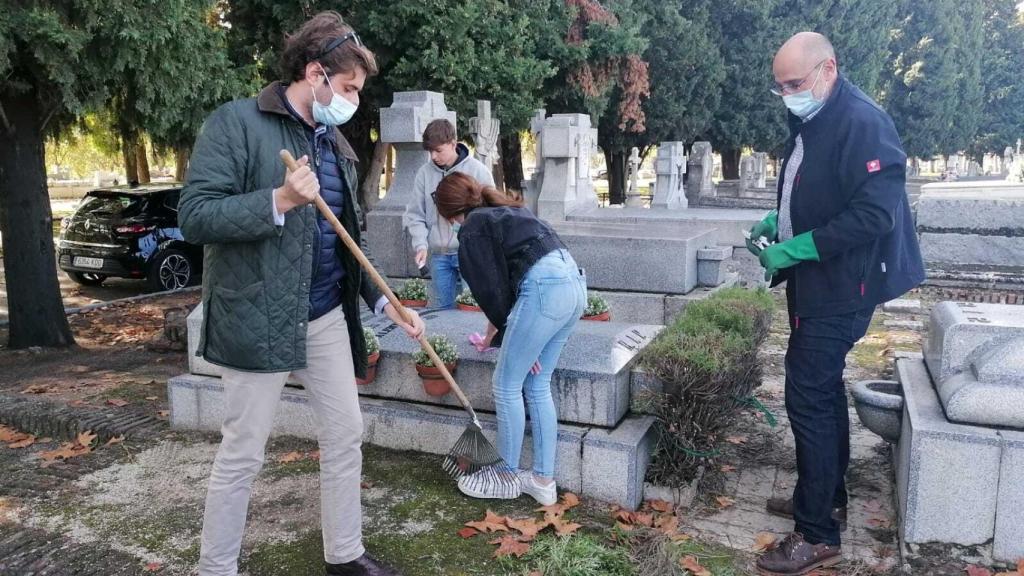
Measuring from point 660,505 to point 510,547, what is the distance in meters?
0.89

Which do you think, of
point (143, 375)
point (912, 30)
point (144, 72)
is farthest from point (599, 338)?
point (912, 30)

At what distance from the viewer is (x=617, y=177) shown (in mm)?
25016

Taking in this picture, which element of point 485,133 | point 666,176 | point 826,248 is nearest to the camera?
point 826,248

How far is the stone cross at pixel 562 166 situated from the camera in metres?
11.9

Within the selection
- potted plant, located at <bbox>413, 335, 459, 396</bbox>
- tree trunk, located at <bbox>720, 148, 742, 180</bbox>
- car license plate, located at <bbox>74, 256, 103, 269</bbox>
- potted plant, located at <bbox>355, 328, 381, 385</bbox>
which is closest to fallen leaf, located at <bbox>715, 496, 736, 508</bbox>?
potted plant, located at <bbox>413, 335, 459, 396</bbox>

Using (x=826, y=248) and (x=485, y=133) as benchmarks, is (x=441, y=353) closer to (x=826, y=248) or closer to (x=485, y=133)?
(x=826, y=248)

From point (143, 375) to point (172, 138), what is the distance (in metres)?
4.37

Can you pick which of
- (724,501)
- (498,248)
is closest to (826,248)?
(498,248)

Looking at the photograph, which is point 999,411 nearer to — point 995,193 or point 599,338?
point 599,338

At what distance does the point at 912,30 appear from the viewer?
32625mm

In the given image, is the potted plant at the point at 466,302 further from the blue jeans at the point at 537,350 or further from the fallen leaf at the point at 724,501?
the fallen leaf at the point at 724,501

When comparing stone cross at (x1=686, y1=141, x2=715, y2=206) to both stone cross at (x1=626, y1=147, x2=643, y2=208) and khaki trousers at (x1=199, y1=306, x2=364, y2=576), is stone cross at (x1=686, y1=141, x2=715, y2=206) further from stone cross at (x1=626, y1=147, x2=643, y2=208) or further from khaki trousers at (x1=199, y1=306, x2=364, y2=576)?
khaki trousers at (x1=199, y1=306, x2=364, y2=576)

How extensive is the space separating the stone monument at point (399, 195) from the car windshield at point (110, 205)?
566 cm

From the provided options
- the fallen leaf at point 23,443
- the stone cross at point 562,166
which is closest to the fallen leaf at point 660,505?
the fallen leaf at point 23,443
